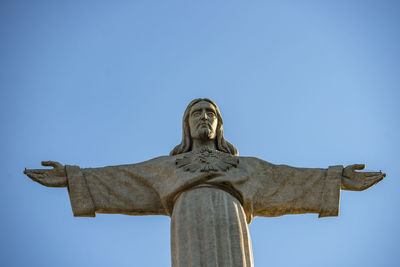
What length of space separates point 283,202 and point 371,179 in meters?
1.58

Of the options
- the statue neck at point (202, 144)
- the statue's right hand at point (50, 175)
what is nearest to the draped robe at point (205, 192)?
the statue's right hand at point (50, 175)

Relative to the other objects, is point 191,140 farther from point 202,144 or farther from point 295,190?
point 295,190

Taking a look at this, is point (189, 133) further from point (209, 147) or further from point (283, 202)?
point (283, 202)

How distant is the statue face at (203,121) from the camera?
13273 millimetres

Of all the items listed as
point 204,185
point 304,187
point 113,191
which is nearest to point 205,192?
point 204,185

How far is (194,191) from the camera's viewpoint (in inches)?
468

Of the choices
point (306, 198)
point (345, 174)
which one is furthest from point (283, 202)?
point (345, 174)

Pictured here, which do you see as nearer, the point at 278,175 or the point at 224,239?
the point at 224,239

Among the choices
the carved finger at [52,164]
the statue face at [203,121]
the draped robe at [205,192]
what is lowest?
the draped robe at [205,192]

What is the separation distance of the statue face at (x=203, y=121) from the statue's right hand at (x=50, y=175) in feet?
7.97

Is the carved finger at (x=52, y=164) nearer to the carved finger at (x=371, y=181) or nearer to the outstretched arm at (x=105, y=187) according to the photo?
the outstretched arm at (x=105, y=187)

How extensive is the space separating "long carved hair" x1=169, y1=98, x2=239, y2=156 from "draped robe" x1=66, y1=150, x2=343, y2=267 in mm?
454

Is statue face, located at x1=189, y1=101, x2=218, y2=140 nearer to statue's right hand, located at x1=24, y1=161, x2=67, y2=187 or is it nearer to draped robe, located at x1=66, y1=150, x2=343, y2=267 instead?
draped robe, located at x1=66, y1=150, x2=343, y2=267

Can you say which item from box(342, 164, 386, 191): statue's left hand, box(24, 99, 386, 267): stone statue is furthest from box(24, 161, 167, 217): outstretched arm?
box(342, 164, 386, 191): statue's left hand
